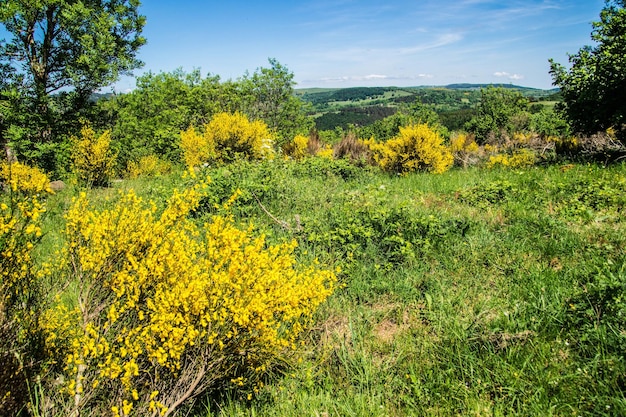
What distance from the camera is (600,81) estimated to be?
8047mm

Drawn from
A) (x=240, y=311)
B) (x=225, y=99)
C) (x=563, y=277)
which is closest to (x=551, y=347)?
(x=563, y=277)

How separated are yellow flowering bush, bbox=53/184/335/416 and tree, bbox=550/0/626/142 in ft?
30.0

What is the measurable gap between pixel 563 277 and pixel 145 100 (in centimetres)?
3129

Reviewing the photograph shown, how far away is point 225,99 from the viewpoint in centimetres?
2489

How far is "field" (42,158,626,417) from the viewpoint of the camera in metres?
2.24

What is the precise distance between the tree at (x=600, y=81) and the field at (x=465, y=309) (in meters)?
2.90

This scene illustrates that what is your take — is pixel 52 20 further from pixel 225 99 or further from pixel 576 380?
pixel 576 380

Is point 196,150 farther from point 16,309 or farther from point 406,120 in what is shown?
point 406,120

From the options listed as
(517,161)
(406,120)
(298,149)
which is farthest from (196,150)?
(406,120)

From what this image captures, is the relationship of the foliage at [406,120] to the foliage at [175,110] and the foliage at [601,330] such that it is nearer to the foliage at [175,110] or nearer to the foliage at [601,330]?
the foliage at [175,110]

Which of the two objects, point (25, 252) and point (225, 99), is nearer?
point (25, 252)

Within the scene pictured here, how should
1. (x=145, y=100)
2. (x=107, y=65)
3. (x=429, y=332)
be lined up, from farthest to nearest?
(x=145, y=100)
(x=107, y=65)
(x=429, y=332)

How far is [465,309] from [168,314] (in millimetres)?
2514

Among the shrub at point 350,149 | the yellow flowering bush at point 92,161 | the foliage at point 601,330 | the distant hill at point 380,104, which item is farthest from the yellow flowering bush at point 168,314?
the distant hill at point 380,104
